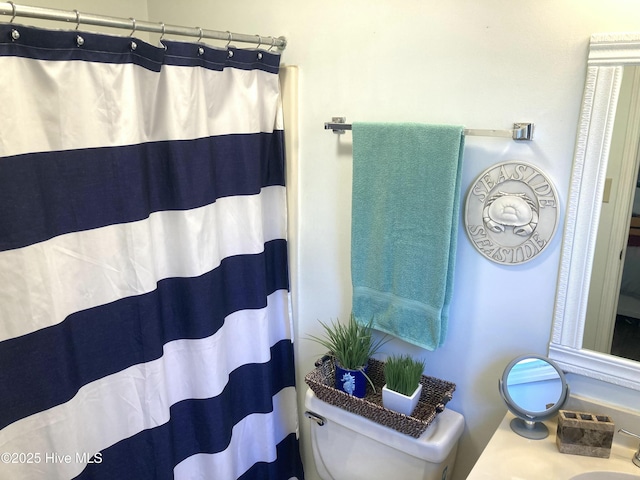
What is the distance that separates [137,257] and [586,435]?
1.20 meters

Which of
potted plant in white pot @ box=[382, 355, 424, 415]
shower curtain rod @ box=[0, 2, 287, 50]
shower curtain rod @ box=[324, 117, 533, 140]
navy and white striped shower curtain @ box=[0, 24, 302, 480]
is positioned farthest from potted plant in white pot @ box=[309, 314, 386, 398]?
shower curtain rod @ box=[0, 2, 287, 50]

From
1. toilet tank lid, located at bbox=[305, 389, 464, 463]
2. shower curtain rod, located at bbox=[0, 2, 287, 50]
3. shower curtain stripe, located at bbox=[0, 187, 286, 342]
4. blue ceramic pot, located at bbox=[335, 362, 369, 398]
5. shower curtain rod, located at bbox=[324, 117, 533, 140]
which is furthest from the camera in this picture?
blue ceramic pot, located at bbox=[335, 362, 369, 398]

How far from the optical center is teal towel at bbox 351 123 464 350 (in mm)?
1319

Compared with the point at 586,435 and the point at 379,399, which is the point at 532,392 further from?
the point at 379,399

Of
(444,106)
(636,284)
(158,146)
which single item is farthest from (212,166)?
(636,284)

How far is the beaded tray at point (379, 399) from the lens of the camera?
138 centimetres

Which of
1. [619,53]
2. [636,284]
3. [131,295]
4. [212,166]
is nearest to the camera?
[619,53]

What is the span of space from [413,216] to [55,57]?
3.11 feet

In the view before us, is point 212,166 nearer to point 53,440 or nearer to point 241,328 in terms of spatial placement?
point 241,328

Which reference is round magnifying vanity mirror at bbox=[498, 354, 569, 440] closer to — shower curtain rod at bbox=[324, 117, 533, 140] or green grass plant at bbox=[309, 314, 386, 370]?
green grass plant at bbox=[309, 314, 386, 370]

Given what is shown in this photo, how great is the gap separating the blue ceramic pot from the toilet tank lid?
0.21ft

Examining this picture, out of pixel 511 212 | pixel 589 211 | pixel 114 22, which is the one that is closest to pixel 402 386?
pixel 511 212

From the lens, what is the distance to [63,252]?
46.4 inches

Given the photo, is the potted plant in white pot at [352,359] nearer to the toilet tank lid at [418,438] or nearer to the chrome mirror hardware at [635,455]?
the toilet tank lid at [418,438]
